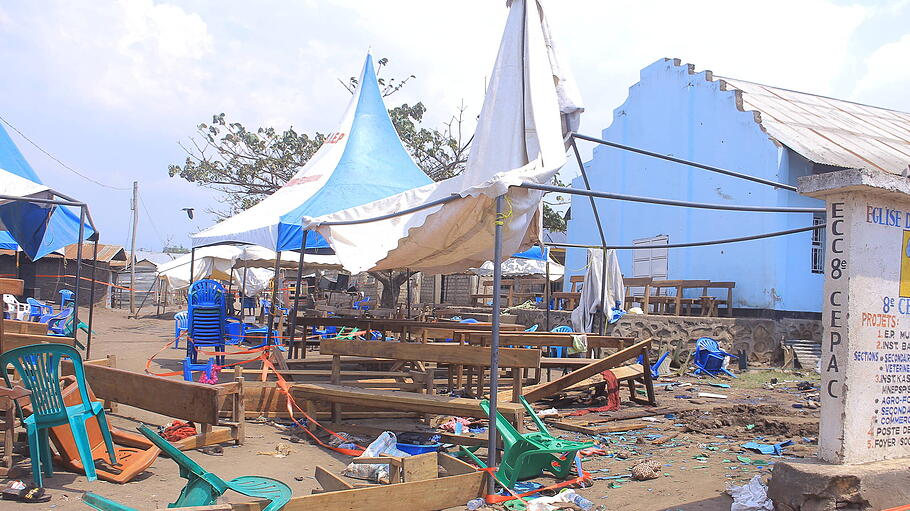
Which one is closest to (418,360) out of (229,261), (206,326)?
(206,326)

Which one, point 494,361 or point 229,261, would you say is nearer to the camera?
point 494,361

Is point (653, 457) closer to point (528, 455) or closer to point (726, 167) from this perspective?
point (528, 455)

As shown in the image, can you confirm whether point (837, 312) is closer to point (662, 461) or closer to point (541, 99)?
point (662, 461)

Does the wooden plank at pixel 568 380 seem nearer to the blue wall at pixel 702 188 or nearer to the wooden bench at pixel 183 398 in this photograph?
the wooden bench at pixel 183 398

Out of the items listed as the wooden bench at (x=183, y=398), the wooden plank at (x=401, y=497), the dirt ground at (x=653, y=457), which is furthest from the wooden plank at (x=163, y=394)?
the wooden plank at (x=401, y=497)

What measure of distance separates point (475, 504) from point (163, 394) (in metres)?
2.94

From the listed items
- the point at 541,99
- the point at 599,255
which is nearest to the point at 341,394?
the point at 541,99

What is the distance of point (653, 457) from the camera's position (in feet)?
21.7

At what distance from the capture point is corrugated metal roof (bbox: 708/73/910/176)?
15141 mm

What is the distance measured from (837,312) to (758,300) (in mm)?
11779

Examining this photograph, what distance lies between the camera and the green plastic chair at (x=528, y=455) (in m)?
5.33

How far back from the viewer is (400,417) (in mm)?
7895

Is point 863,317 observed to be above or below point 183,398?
above

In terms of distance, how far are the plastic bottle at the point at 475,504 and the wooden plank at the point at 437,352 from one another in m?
1.55
